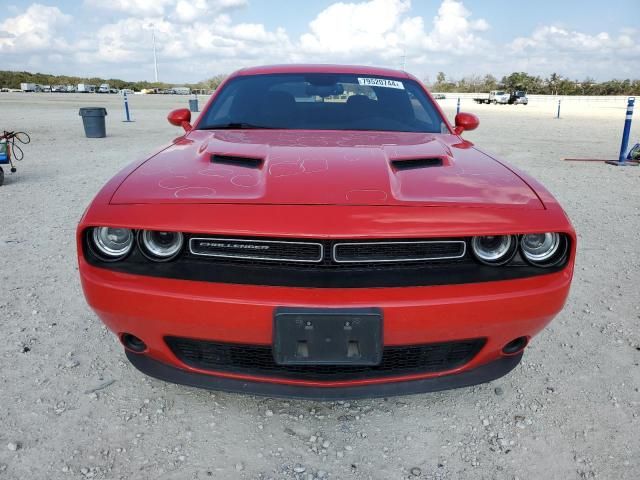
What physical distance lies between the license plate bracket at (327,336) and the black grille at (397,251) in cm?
20

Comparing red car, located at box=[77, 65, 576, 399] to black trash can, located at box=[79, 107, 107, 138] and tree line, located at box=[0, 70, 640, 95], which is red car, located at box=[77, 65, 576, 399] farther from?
tree line, located at box=[0, 70, 640, 95]

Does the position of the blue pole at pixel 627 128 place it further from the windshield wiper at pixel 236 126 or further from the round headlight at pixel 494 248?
the round headlight at pixel 494 248

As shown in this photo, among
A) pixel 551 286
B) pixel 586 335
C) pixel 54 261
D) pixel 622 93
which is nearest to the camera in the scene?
pixel 551 286

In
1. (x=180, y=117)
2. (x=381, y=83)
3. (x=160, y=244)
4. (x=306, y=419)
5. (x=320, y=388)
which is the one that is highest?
(x=381, y=83)

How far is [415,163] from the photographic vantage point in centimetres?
194

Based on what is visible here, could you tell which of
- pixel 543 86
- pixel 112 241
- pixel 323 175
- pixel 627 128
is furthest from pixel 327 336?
pixel 543 86

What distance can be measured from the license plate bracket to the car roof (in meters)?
2.10

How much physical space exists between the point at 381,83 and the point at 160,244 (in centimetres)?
194

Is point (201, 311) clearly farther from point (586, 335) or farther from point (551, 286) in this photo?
point (586, 335)

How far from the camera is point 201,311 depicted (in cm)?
148

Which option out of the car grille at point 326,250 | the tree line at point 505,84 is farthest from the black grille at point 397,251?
the tree line at point 505,84

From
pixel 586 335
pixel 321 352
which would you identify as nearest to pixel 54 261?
pixel 321 352

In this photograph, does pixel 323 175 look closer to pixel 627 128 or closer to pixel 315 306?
pixel 315 306

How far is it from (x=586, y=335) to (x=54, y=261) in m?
3.52
